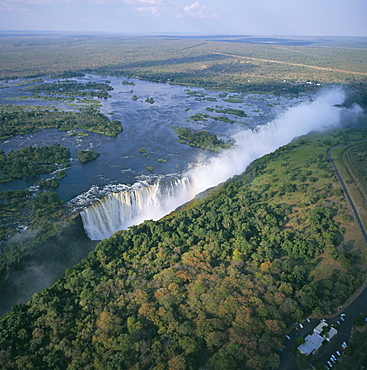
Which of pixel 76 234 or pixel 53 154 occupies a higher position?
pixel 53 154

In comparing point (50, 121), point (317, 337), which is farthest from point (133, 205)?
point (50, 121)

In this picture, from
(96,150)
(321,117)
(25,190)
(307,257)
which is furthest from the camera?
(321,117)

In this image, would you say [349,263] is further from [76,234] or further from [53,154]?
[53,154]

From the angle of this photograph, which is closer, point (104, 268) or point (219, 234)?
point (104, 268)

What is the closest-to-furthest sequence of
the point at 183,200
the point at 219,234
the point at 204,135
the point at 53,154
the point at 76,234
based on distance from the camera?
1. the point at 219,234
2. the point at 76,234
3. the point at 183,200
4. the point at 53,154
5. the point at 204,135

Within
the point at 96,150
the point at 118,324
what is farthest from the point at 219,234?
the point at 96,150

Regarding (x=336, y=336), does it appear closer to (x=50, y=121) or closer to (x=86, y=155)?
(x=86, y=155)

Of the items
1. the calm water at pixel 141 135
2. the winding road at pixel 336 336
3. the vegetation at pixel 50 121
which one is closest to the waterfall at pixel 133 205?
the calm water at pixel 141 135

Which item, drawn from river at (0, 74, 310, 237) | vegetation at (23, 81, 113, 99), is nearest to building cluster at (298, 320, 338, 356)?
river at (0, 74, 310, 237)
